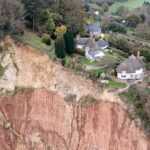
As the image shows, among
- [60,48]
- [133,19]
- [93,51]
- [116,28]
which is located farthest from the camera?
[133,19]

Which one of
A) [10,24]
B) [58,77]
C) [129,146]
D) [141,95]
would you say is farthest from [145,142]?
[10,24]

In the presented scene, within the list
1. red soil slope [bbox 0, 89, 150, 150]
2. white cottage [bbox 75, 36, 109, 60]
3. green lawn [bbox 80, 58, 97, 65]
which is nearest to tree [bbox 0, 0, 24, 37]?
white cottage [bbox 75, 36, 109, 60]

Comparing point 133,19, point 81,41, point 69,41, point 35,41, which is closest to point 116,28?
point 133,19

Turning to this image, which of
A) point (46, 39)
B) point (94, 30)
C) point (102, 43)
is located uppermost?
point (46, 39)

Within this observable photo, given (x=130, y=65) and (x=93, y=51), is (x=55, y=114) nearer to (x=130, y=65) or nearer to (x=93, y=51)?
(x=93, y=51)

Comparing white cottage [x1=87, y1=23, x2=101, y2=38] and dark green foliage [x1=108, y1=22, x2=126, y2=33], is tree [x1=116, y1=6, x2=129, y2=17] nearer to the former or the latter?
dark green foliage [x1=108, y1=22, x2=126, y2=33]

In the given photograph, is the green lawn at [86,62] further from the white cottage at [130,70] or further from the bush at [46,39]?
the bush at [46,39]

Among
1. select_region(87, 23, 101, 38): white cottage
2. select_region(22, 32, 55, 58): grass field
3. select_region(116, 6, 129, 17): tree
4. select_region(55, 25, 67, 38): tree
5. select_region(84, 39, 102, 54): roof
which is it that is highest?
select_region(55, 25, 67, 38): tree
